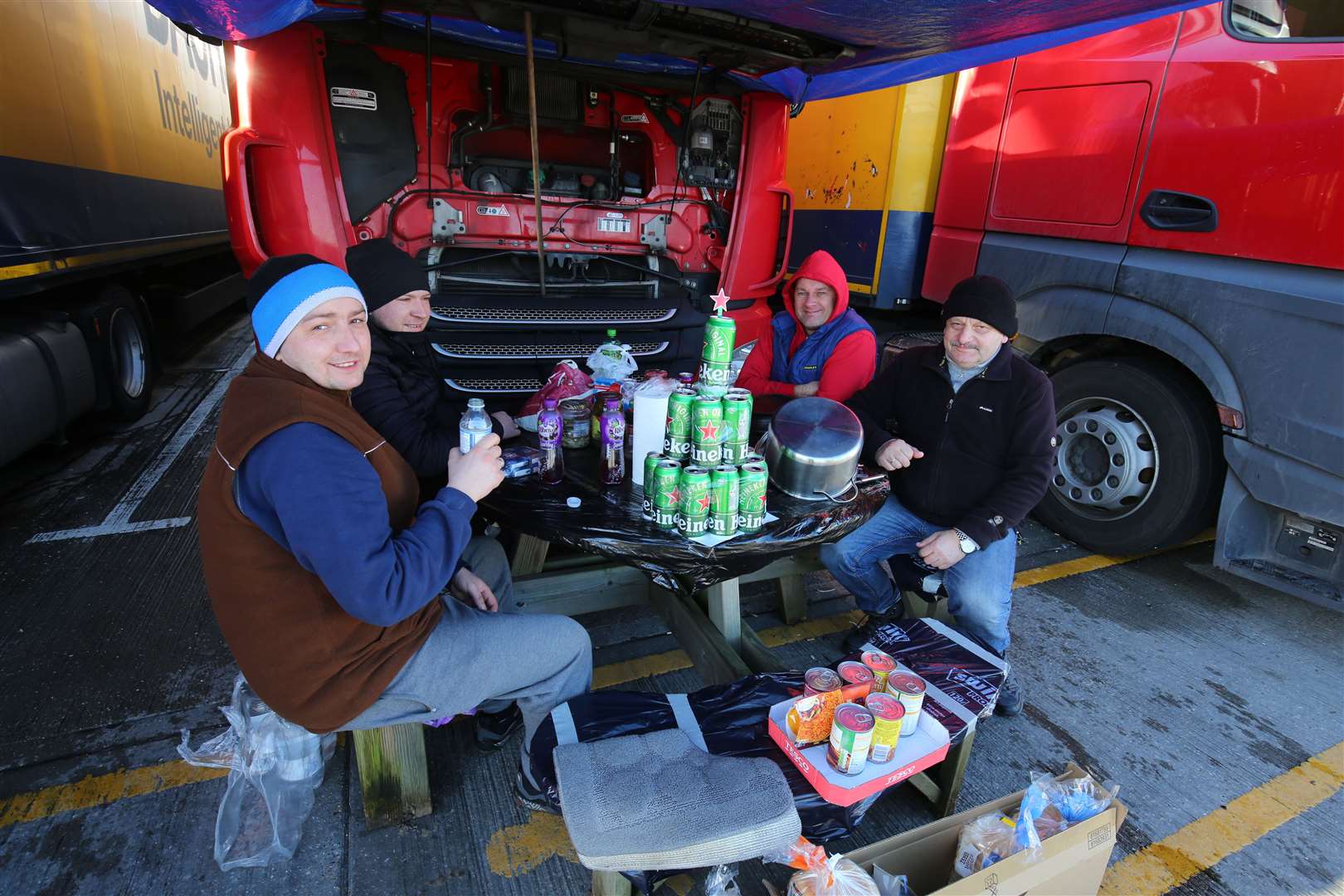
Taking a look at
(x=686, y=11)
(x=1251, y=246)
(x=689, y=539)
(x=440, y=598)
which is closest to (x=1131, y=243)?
(x=1251, y=246)

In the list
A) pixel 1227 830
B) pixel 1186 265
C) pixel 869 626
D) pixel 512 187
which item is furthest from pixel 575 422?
pixel 1186 265

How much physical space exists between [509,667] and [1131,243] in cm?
347

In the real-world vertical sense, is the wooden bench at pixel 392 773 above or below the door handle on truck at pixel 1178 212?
below

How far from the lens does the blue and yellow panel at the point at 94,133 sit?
3.22 meters

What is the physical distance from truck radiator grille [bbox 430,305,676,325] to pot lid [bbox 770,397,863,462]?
1.92 meters

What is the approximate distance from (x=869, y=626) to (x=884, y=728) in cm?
134

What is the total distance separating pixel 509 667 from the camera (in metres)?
1.69

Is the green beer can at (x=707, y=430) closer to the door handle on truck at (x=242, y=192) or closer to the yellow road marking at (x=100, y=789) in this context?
the yellow road marking at (x=100, y=789)

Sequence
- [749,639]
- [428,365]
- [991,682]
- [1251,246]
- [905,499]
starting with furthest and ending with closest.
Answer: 1. [1251,246]
2. [905,499]
3. [428,365]
4. [749,639]
5. [991,682]

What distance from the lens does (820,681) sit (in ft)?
5.65

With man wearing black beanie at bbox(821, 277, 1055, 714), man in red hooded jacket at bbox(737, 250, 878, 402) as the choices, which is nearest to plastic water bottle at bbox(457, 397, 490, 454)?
man wearing black beanie at bbox(821, 277, 1055, 714)

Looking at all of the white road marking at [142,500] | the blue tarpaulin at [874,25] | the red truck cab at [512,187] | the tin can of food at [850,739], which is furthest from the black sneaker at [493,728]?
the blue tarpaulin at [874,25]

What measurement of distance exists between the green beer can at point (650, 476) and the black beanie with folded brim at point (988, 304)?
121cm

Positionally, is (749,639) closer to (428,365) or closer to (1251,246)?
(428,365)
